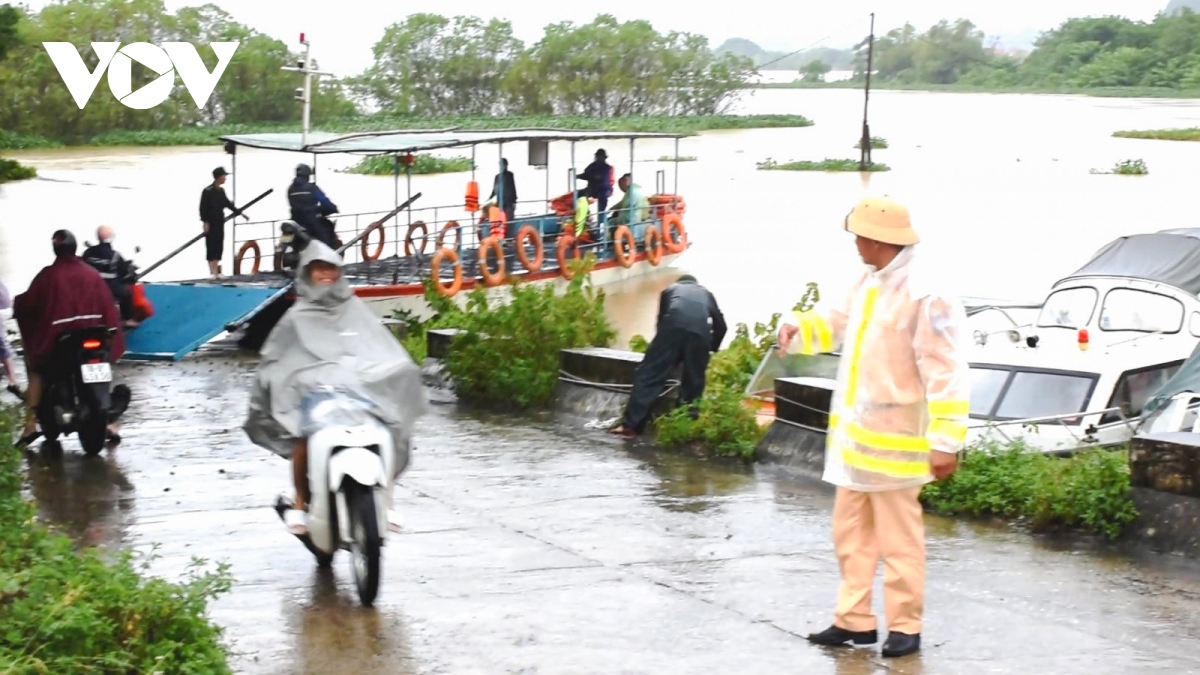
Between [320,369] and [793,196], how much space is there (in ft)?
156

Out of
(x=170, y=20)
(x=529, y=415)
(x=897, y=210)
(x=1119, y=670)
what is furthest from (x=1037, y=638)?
(x=170, y=20)

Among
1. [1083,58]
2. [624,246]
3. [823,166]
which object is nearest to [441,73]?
[823,166]

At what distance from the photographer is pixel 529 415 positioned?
12.4m

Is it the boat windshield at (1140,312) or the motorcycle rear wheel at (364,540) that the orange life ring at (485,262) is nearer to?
the boat windshield at (1140,312)

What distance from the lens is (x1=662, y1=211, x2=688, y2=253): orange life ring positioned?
28422mm

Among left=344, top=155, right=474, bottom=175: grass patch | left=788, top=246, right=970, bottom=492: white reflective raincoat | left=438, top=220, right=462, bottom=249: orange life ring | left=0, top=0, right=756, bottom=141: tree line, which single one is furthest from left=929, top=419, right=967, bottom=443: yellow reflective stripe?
left=0, top=0, right=756, bottom=141: tree line

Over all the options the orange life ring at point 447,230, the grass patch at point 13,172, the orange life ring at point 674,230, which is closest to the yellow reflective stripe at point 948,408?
the orange life ring at point 447,230

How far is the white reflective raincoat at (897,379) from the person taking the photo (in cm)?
580

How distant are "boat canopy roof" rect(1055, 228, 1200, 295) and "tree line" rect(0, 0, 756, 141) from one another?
61.8 m

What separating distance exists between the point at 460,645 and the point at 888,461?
1.66 meters

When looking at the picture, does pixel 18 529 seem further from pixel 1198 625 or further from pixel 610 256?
pixel 610 256

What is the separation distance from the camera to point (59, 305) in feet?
33.2

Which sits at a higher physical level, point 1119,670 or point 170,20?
point 170,20

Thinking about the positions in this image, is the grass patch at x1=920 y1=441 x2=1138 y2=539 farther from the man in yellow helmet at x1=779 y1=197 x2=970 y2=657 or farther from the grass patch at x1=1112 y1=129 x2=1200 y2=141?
the grass patch at x1=1112 y1=129 x2=1200 y2=141
